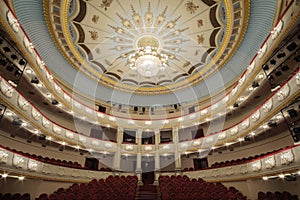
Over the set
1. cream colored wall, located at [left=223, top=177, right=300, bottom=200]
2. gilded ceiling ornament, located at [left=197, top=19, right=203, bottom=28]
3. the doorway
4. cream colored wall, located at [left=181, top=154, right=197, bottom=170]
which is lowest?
cream colored wall, located at [left=223, top=177, right=300, bottom=200]

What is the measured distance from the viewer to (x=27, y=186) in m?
7.74

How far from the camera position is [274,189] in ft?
26.5

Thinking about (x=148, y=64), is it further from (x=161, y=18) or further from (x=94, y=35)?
(x=94, y=35)

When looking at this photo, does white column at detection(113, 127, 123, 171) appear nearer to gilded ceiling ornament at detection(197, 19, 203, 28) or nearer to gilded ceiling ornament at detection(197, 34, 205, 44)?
gilded ceiling ornament at detection(197, 34, 205, 44)

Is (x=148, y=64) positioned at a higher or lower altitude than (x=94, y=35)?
lower

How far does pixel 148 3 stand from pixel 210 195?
925 cm

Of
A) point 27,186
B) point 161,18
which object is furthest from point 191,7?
point 27,186

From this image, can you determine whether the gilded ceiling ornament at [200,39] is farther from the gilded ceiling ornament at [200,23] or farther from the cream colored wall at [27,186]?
the cream colored wall at [27,186]

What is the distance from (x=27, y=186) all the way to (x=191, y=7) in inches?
462

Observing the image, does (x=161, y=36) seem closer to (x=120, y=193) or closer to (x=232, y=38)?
(x=232, y=38)

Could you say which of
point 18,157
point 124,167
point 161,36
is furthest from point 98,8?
point 124,167

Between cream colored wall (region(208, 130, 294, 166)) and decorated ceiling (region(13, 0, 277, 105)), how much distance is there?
184 inches

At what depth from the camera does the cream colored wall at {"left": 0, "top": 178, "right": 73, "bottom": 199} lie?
7.32 m

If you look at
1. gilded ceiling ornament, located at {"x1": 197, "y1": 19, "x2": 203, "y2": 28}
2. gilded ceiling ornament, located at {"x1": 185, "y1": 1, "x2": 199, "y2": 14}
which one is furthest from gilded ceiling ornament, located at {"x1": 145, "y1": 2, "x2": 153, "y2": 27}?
gilded ceiling ornament, located at {"x1": 197, "y1": 19, "x2": 203, "y2": 28}
